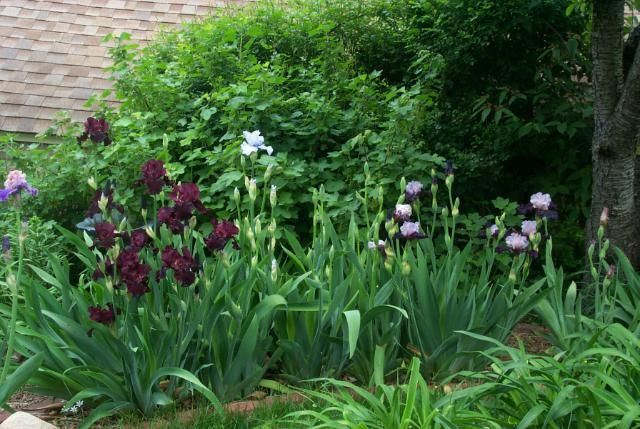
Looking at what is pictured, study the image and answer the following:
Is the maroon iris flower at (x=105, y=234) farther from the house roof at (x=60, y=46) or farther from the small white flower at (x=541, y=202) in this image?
the house roof at (x=60, y=46)

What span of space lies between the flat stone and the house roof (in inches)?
207

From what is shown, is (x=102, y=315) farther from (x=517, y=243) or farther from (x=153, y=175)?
(x=517, y=243)

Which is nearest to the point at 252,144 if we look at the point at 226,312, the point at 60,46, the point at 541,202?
the point at 226,312

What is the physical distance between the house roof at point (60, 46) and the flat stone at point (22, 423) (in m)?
5.25

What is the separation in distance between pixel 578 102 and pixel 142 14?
5.71 meters

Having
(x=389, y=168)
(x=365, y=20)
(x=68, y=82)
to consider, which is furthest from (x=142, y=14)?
(x=389, y=168)

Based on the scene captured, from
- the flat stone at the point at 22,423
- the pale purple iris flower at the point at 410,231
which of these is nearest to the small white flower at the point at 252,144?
the pale purple iris flower at the point at 410,231

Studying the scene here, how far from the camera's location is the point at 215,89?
20.2 ft

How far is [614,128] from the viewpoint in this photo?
446 cm

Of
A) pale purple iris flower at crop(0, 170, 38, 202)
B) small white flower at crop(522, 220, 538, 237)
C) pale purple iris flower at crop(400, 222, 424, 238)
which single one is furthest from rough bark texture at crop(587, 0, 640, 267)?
pale purple iris flower at crop(0, 170, 38, 202)

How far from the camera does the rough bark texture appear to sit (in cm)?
442

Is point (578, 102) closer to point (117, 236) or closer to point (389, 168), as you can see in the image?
point (389, 168)

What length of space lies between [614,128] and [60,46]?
254 inches

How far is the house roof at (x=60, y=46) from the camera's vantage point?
7.97 meters
